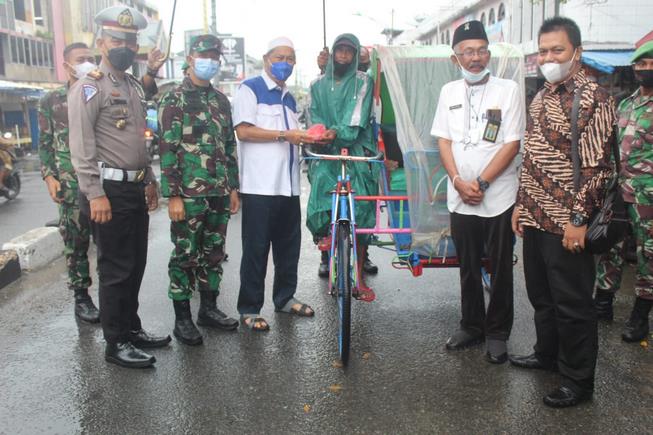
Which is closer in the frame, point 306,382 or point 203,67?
point 306,382

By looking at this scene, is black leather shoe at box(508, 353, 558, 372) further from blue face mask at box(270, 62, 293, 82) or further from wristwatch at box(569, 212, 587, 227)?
blue face mask at box(270, 62, 293, 82)

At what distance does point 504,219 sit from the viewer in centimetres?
357

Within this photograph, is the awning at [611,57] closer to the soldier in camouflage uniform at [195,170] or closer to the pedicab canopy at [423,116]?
the pedicab canopy at [423,116]

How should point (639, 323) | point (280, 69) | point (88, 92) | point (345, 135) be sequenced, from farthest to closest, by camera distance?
point (345, 135) → point (280, 69) → point (639, 323) → point (88, 92)

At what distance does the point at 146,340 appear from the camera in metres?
3.94

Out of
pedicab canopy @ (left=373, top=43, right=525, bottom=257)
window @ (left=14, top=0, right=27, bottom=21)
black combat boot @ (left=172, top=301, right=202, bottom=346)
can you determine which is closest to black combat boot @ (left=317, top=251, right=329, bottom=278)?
pedicab canopy @ (left=373, top=43, right=525, bottom=257)

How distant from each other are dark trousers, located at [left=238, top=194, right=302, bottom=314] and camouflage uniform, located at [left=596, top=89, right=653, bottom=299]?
2.37 m

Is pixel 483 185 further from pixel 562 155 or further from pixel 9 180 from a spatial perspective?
pixel 9 180

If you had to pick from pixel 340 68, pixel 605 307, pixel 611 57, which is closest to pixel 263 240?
pixel 340 68

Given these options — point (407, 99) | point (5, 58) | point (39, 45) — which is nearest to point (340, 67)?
point (407, 99)

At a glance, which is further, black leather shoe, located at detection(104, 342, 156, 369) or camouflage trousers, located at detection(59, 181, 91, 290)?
camouflage trousers, located at detection(59, 181, 91, 290)

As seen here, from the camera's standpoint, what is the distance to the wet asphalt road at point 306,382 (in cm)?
298

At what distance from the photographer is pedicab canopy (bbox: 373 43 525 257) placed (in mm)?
4012

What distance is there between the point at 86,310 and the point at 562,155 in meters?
3.58
